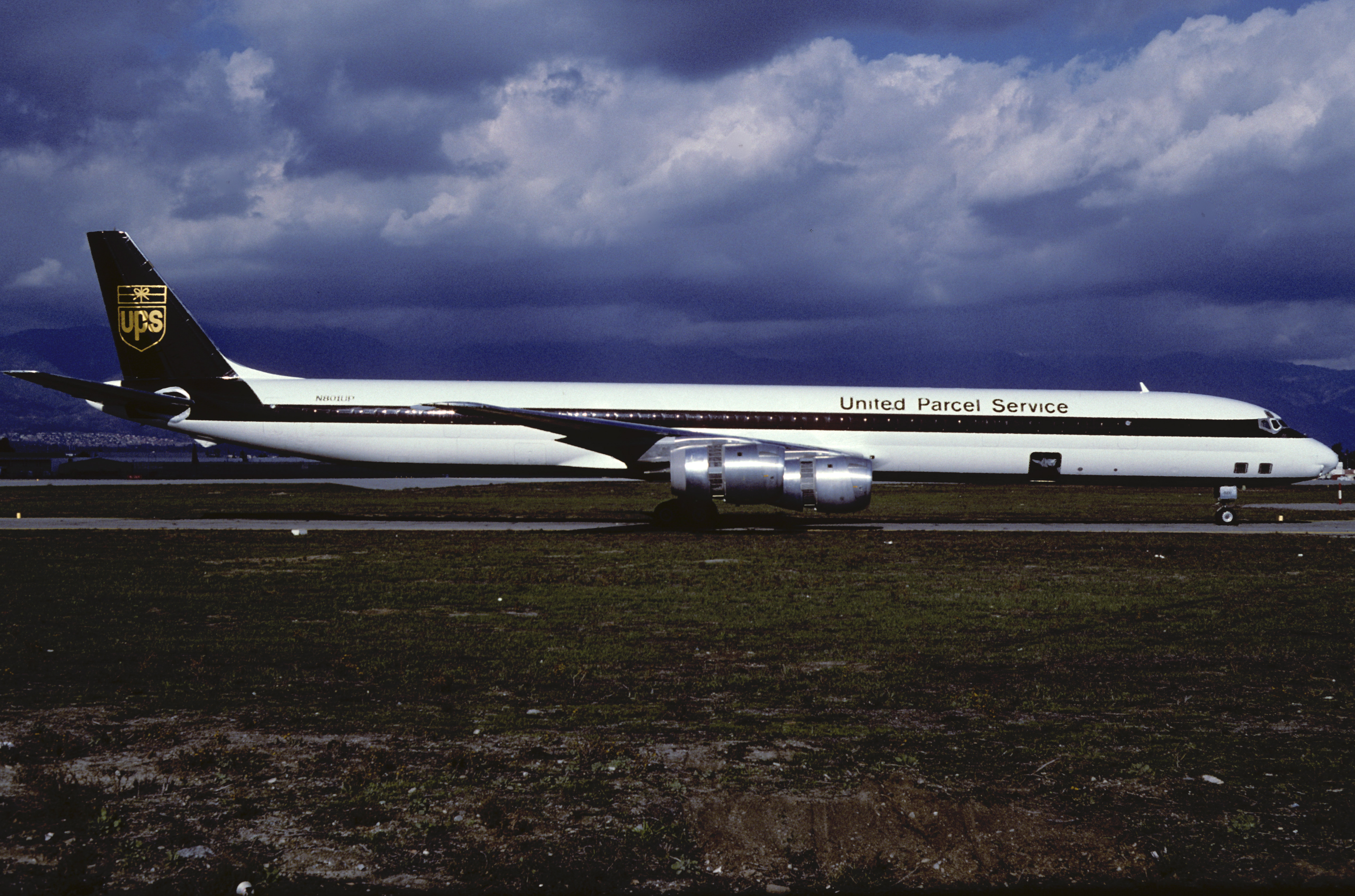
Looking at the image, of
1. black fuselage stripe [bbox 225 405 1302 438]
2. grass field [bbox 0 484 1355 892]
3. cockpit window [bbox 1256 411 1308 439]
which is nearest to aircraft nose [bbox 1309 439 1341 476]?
cockpit window [bbox 1256 411 1308 439]

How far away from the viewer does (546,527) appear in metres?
25.5

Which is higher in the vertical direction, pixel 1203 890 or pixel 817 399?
pixel 817 399

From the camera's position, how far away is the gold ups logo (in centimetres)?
2702

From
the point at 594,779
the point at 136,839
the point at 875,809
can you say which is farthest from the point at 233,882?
the point at 875,809

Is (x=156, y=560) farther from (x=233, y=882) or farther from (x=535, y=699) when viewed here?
(x=233, y=882)

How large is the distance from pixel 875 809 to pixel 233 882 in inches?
134

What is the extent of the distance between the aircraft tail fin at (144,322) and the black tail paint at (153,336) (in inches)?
0.6

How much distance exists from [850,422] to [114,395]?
20.0 metres

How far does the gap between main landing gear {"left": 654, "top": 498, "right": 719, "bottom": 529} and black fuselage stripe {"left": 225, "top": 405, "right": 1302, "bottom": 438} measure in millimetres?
2256

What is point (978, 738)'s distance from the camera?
22.7 ft

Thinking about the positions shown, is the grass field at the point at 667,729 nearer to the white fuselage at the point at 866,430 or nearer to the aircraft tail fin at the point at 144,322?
the white fuselage at the point at 866,430

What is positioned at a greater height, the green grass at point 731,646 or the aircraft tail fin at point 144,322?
the aircraft tail fin at point 144,322

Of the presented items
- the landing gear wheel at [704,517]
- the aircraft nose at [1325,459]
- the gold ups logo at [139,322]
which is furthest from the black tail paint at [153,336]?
the aircraft nose at [1325,459]

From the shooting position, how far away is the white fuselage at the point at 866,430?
2605cm
